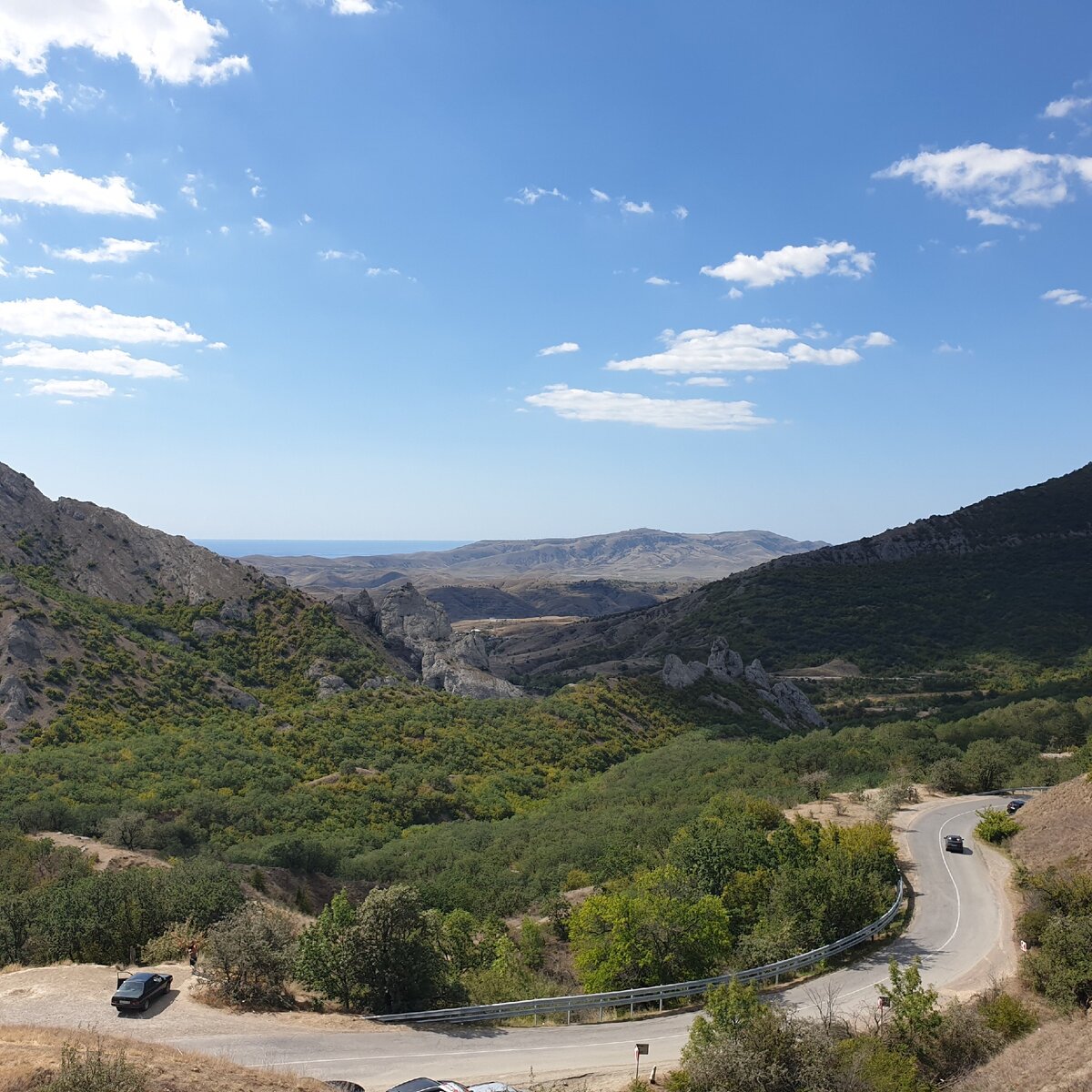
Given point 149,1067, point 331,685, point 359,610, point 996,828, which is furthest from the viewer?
point 359,610

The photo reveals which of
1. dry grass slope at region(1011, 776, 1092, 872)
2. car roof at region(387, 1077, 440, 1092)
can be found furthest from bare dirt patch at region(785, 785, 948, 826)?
car roof at region(387, 1077, 440, 1092)

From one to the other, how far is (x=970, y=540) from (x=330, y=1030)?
152m

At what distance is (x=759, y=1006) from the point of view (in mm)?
16859

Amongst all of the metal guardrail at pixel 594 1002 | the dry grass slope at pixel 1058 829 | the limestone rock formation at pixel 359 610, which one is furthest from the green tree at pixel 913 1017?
the limestone rock formation at pixel 359 610

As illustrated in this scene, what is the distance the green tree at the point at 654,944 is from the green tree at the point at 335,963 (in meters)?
7.37

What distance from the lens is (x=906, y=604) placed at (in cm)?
12562

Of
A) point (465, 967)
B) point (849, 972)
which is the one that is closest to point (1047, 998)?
point (849, 972)

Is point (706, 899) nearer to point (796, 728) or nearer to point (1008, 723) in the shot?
point (1008, 723)

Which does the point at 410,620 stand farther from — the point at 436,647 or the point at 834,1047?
the point at 834,1047

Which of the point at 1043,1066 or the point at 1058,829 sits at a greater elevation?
the point at 1043,1066

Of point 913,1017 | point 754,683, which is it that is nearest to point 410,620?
point 754,683

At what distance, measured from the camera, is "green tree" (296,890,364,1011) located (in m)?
21.7

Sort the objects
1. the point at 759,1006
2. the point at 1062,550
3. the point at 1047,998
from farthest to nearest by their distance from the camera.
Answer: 1. the point at 1062,550
2. the point at 1047,998
3. the point at 759,1006

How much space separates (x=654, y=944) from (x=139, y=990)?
15173mm
